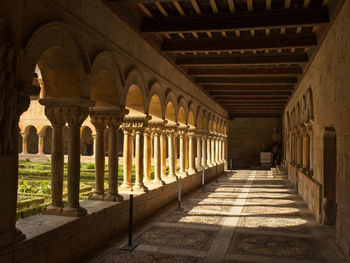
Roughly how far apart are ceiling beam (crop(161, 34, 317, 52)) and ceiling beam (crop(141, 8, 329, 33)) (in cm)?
142

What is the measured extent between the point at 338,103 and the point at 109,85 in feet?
12.7

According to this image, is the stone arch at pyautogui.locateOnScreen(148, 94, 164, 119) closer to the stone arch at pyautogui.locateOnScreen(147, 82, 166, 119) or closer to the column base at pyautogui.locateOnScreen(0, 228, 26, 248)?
the stone arch at pyautogui.locateOnScreen(147, 82, 166, 119)

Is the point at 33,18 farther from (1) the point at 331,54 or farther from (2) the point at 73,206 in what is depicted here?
(1) the point at 331,54

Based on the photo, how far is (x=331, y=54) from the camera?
252 inches

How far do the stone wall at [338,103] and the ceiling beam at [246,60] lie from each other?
1.44 m

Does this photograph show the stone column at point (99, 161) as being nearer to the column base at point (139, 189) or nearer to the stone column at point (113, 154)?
the stone column at point (113, 154)

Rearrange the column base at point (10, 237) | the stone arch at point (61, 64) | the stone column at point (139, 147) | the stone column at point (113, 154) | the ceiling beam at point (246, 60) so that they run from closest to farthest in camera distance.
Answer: the column base at point (10, 237) → the stone arch at point (61, 64) → the stone column at point (113, 154) → the stone column at point (139, 147) → the ceiling beam at point (246, 60)

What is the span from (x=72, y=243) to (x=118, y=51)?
132 inches

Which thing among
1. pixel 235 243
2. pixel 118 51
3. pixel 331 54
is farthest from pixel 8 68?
pixel 331 54

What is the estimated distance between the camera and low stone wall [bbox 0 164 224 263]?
389cm

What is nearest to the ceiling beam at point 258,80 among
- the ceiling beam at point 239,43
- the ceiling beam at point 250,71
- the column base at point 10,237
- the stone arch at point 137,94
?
the ceiling beam at point 250,71

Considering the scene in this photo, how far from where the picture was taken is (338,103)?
5828 millimetres

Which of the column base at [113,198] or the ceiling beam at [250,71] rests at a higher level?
the ceiling beam at [250,71]

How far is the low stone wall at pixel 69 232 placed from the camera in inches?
153
